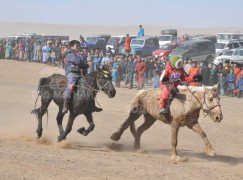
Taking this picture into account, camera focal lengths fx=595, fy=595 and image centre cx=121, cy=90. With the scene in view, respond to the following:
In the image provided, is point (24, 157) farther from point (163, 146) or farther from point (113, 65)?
point (113, 65)

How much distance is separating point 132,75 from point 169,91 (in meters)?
17.1

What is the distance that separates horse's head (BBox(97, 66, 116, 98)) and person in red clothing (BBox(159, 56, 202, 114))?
4.14ft

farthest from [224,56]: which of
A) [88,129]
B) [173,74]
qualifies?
[173,74]

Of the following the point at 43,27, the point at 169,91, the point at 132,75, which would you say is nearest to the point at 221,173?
the point at 169,91

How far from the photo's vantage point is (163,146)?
15.3m

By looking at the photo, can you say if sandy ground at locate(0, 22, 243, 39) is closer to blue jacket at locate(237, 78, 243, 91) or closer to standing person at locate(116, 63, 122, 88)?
standing person at locate(116, 63, 122, 88)

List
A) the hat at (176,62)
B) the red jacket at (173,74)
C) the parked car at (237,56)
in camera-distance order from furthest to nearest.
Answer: the parked car at (237,56) → the red jacket at (173,74) → the hat at (176,62)

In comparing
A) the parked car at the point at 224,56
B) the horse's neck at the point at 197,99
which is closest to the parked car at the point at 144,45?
the parked car at the point at 224,56

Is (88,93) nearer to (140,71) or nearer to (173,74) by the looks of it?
(173,74)

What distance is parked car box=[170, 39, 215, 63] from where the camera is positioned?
124ft

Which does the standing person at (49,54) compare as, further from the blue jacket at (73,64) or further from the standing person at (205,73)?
the blue jacket at (73,64)

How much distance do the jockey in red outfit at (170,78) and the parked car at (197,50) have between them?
24.3 metres

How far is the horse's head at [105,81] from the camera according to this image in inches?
538

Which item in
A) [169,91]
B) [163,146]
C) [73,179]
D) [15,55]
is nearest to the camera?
[73,179]
